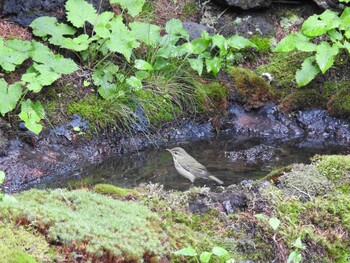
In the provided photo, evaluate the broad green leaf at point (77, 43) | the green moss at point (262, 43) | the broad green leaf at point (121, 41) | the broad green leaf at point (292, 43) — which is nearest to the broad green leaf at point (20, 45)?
the broad green leaf at point (77, 43)

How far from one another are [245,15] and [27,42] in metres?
4.65

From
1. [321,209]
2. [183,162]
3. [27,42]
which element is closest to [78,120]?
[27,42]

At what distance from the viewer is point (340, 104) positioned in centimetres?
1001

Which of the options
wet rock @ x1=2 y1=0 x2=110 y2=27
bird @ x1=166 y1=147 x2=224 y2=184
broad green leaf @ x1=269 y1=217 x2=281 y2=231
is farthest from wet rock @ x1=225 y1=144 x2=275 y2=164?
broad green leaf @ x1=269 y1=217 x2=281 y2=231

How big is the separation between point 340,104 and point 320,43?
1.12 meters

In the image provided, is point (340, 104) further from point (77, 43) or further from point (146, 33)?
point (77, 43)

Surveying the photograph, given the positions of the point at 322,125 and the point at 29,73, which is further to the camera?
the point at 322,125

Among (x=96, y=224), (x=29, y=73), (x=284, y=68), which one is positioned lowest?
(x=284, y=68)

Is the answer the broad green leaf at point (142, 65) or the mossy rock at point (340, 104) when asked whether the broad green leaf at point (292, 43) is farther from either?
the broad green leaf at point (142, 65)

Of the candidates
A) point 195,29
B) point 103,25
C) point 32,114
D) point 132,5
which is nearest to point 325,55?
point 195,29

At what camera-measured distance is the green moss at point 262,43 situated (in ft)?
35.9

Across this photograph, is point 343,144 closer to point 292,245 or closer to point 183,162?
point 183,162

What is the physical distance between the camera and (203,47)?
9.91 m

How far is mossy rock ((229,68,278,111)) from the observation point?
1012 centimetres
